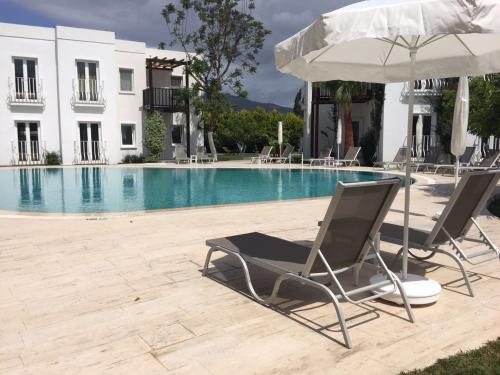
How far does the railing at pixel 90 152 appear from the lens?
24453 millimetres

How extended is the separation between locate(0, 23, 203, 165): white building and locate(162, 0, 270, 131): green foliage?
127 cm

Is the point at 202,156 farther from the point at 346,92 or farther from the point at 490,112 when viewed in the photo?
the point at 490,112

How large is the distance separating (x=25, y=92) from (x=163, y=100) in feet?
23.6

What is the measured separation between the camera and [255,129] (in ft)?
110

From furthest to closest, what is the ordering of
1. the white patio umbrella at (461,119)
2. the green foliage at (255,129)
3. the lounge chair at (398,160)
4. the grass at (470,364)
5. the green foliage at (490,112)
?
the green foliage at (255,129) → the lounge chair at (398,160) → the green foliage at (490,112) → the white patio umbrella at (461,119) → the grass at (470,364)

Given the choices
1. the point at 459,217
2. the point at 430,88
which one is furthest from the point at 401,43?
the point at 430,88

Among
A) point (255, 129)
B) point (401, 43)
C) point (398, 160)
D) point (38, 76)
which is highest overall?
point (38, 76)

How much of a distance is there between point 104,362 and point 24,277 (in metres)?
2.13

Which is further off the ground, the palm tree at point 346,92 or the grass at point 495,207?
the palm tree at point 346,92

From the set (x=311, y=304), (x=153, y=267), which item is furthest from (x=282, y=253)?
(x=153, y=267)

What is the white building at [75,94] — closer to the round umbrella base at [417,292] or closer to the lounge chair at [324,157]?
the lounge chair at [324,157]

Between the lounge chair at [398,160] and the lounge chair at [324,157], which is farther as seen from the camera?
the lounge chair at [324,157]

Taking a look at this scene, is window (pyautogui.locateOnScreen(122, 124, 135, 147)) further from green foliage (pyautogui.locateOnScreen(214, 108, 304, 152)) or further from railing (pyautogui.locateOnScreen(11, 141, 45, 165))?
green foliage (pyautogui.locateOnScreen(214, 108, 304, 152))

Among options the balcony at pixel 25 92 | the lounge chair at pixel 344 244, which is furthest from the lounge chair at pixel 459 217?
the balcony at pixel 25 92
